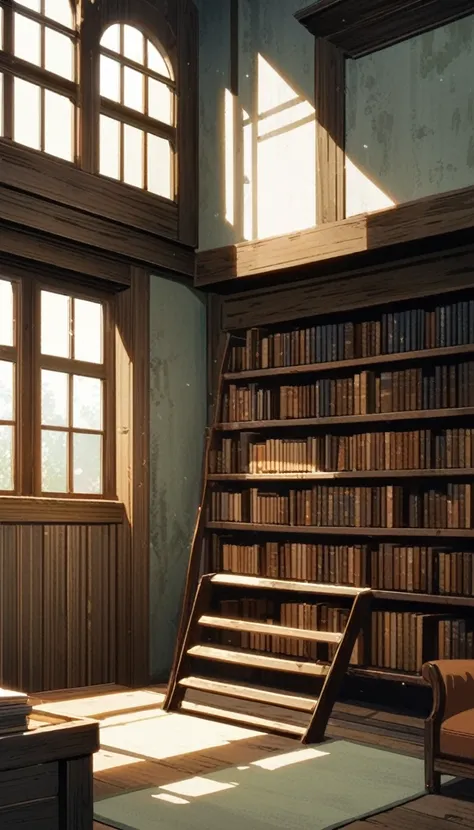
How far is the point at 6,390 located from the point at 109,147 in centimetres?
172

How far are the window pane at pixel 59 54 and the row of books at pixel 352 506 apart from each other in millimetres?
2808

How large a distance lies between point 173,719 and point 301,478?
1615 mm

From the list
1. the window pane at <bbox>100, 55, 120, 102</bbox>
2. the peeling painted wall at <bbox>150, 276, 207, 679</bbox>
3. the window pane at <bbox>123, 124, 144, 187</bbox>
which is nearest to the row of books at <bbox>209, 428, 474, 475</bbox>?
the peeling painted wall at <bbox>150, 276, 207, 679</bbox>

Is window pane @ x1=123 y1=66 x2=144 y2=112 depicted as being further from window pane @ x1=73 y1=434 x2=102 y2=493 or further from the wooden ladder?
the wooden ladder

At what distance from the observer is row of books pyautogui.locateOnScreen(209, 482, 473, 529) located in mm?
5387

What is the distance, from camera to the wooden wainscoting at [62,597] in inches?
221

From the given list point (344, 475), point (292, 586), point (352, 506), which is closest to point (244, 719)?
point (292, 586)

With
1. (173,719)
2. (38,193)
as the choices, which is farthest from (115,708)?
Result: (38,193)

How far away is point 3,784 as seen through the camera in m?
2.37

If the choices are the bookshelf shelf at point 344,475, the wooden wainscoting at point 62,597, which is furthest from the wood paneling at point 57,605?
the bookshelf shelf at point 344,475

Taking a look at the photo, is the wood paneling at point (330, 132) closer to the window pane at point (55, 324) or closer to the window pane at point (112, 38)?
the window pane at point (112, 38)

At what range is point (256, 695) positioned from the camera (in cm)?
521

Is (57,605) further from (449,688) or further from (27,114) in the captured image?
(27,114)

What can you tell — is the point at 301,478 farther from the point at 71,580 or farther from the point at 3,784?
the point at 3,784
